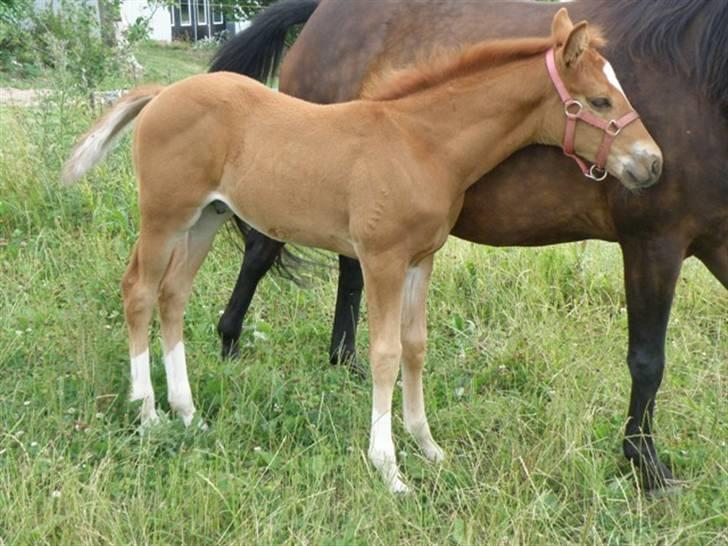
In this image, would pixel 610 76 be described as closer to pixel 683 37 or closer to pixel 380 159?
pixel 683 37

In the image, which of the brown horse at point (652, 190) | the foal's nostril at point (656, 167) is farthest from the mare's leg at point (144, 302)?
the foal's nostril at point (656, 167)

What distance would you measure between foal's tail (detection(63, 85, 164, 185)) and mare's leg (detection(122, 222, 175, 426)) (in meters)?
0.36

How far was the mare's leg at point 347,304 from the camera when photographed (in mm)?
4512

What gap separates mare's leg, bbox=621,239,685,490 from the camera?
3178 mm

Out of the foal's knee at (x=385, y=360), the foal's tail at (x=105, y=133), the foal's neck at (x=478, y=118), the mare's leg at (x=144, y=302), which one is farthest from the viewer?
the foal's tail at (x=105, y=133)

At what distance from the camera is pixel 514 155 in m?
3.40

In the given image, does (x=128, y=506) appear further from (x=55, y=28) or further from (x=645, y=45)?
(x=55, y=28)

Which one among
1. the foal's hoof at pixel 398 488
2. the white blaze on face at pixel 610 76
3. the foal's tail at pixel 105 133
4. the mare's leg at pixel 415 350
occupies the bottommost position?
the foal's hoof at pixel 398 488

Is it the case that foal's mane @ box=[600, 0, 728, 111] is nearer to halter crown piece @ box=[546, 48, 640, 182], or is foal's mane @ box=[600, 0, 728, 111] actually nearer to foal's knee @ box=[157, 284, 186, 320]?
halter crown piece @ box=[546, 48, 640, 182]

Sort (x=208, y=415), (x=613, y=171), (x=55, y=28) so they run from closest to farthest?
(x=613, y=171) → (x=208, y=415) → (x=55, y=28)

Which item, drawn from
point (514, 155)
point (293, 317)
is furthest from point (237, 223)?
point (514, 155)

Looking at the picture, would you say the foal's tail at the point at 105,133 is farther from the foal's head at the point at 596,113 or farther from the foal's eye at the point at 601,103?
the foal's eye at the point at 601,103

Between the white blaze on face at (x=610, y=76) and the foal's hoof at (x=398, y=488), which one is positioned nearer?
the white blaze on face at (x=610, y=76)

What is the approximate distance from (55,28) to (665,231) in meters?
5.77
